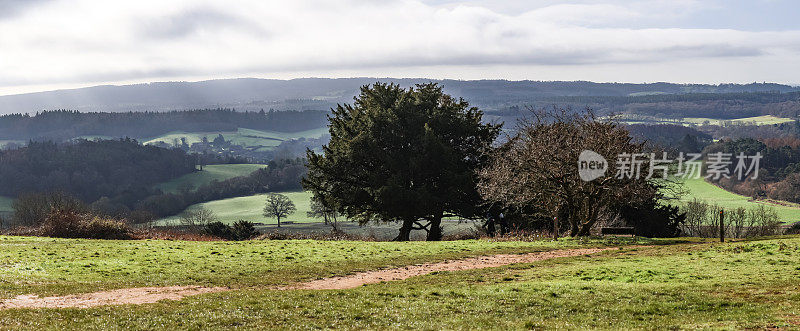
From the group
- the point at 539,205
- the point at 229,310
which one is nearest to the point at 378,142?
the point at 539,205

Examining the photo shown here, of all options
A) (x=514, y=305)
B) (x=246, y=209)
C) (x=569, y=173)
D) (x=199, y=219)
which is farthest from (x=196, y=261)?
(x=246, y=209)

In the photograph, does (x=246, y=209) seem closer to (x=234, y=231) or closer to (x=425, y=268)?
(x=234, y=231)

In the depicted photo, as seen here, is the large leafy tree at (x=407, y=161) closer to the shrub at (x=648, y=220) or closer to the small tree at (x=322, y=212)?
the shrub at (x=648, y=220)

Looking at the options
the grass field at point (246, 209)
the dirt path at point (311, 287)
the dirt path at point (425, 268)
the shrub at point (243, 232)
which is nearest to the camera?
the dirt path at point (311, 287)

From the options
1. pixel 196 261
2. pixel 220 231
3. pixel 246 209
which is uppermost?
pixel 196 261

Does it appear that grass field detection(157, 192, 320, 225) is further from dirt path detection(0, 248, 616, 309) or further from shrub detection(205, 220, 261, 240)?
dirt path detection(0, 248, 616, 309)

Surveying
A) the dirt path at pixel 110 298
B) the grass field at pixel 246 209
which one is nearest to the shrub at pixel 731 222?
the dirt path at pixel 110 298

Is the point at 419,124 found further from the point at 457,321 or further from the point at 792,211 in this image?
the point at 792,211

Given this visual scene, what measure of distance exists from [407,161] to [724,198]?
114 meters

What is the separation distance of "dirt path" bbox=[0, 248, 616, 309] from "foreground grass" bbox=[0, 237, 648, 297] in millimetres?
1144

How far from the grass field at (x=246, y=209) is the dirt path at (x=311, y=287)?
125m

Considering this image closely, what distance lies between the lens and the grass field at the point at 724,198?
129500 mm

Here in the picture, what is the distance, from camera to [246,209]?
182500 mm

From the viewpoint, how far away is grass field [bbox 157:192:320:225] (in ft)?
526
